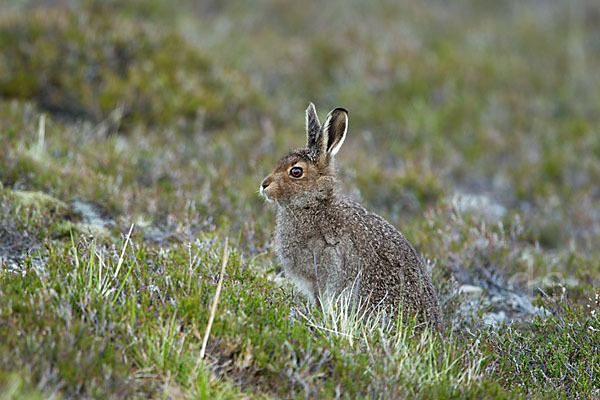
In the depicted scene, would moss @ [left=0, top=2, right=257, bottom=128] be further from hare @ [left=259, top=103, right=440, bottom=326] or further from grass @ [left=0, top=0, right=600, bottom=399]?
hare @ [left=259, top=103, right=440, bottom=326]

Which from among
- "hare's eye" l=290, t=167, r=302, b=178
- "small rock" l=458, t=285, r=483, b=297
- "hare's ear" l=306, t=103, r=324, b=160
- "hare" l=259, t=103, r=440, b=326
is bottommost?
"small rock" l=458, t=285, r=483, b=297

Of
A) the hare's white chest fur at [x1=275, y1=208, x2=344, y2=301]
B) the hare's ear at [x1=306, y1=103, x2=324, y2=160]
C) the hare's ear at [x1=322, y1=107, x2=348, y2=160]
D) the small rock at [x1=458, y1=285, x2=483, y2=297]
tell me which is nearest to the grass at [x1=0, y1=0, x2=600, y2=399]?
the small rock at [x1=458, y1=285, x2=483, y2=297]

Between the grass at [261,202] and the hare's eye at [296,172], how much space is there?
2.99 feet

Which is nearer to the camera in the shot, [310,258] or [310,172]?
[310,258]

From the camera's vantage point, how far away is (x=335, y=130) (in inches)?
250

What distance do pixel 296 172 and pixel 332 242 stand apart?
2.60 ft

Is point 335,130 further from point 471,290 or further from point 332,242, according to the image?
point 471,290

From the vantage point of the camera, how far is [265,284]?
584 cm

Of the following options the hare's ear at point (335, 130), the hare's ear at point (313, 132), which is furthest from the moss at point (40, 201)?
the hare's ear at point (335, 130)

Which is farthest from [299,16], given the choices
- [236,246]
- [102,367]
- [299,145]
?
[102,367]

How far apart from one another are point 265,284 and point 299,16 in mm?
12509

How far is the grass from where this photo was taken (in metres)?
4.58

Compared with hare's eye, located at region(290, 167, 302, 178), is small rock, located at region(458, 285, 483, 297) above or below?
below

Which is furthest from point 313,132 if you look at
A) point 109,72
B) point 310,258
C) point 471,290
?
point 109,72
